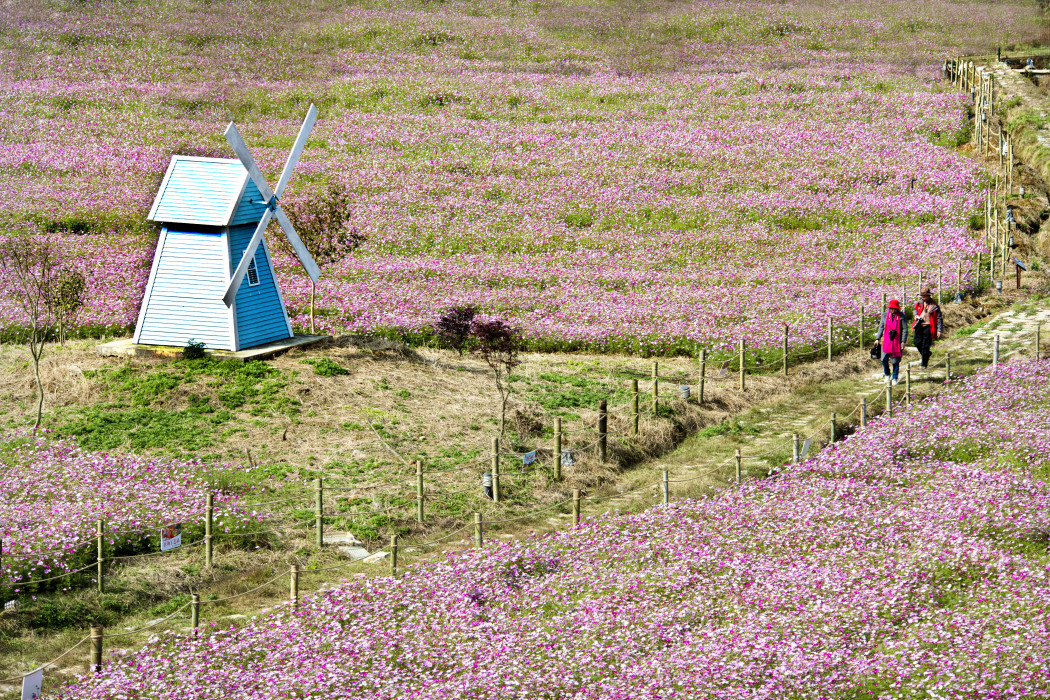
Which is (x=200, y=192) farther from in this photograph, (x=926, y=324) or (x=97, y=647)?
(x=926, y=324)

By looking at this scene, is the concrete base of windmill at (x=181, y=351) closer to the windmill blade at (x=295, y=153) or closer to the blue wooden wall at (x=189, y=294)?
the blue wooden wall at (x=189, y=294)

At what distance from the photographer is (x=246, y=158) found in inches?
Answer: 1184

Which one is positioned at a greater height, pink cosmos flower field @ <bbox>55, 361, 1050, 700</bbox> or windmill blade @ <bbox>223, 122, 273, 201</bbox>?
windmill blade @ <bbox>223, 122, 273, 201</bbox>

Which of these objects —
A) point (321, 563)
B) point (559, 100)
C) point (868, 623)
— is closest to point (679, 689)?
point (868, 623)

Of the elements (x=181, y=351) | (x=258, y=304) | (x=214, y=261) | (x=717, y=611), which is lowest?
(x=717, y=611)

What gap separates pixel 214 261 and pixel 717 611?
62.5 ft

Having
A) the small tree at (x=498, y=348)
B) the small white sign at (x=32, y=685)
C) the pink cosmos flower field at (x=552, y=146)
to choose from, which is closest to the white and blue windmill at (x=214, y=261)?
the pink cosmos flower field at (x=552, y=146)

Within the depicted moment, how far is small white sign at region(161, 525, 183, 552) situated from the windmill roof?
1220 cm

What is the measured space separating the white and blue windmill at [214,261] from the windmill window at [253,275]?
0.03 metres

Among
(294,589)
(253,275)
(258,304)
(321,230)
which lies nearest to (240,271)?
→ (253,275)

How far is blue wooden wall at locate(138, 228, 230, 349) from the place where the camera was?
99.2 feet

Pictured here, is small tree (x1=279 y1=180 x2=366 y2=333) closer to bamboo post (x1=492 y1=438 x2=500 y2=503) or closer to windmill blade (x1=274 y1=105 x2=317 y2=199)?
windmill blade (x1=274 y1=105 x2=317 y2=199)

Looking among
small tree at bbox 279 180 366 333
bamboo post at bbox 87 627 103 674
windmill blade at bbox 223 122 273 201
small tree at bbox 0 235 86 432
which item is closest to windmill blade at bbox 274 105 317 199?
windmill blade at bbox 223 122 273 201

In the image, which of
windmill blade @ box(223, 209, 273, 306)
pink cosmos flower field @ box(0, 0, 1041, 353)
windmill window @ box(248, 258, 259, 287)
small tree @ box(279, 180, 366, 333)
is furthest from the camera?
pink cosmos flower field @ box(0, 0, 1041, 353)
